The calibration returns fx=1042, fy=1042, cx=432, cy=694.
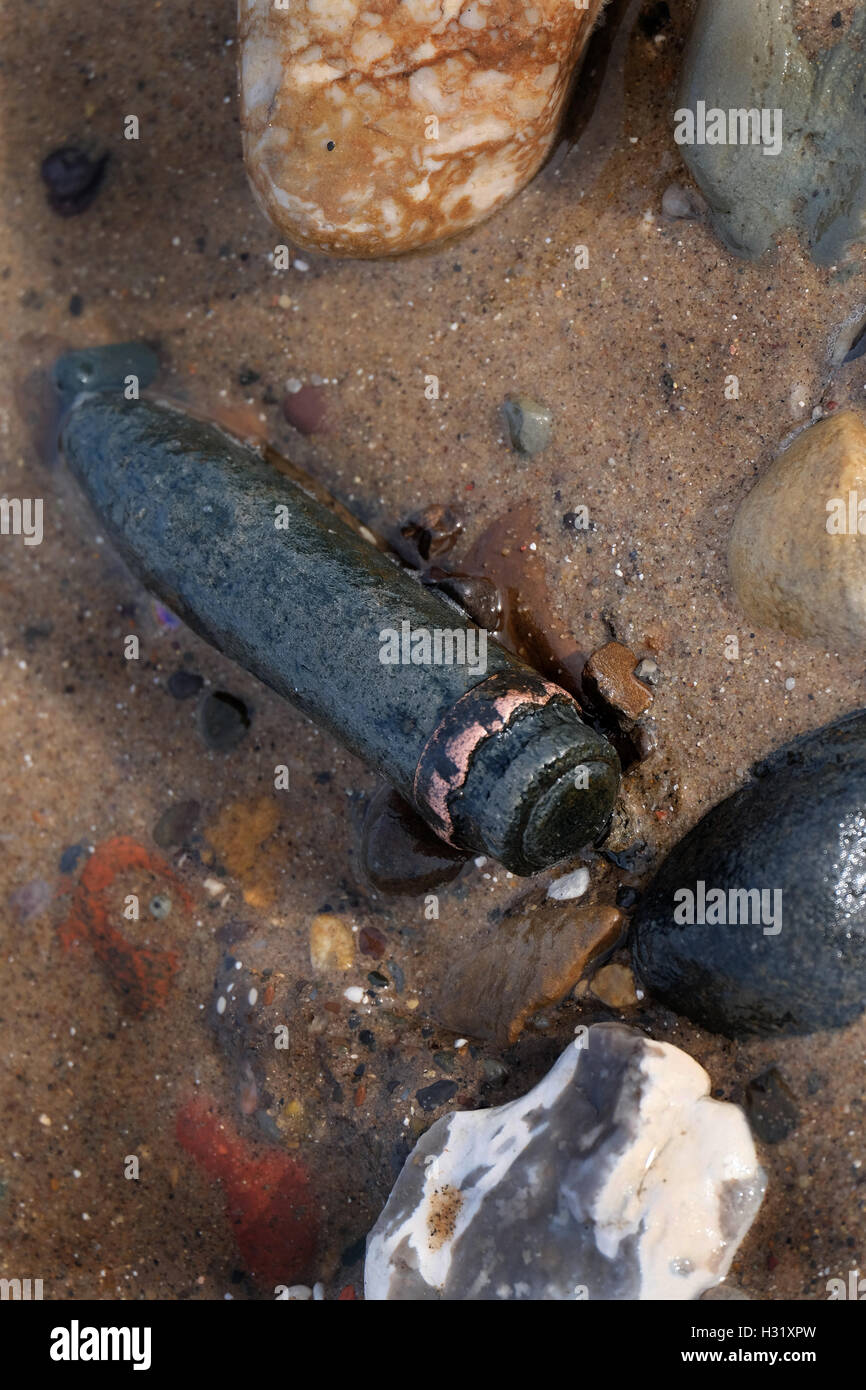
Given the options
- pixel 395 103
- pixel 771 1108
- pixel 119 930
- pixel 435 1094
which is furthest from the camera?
pixel 119 930

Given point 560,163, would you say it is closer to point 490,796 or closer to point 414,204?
point 414,204

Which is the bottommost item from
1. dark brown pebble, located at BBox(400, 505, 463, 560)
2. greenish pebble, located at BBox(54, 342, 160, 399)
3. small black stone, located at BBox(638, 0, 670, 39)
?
dark brown pebble, located at BBox(400, 505, 463, 560)

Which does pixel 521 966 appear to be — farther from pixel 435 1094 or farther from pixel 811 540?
pixel 811 540

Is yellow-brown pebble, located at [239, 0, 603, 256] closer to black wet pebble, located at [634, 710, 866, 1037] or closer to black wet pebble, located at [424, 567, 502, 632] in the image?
black wet pebble, located at [424, 567, 502, 632]

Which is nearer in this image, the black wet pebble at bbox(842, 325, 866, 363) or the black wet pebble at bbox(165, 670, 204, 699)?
the black wet pebble at bbox(842, 325, 866, 363)

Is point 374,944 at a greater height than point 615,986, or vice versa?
point 374,944

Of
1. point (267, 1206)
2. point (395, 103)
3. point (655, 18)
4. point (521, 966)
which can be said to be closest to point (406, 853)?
point (521, 966)

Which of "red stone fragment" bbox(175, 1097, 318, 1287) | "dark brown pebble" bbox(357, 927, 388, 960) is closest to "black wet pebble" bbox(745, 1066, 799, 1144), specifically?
"dark brown pebble" bbox(357, 927, 388, 960)
